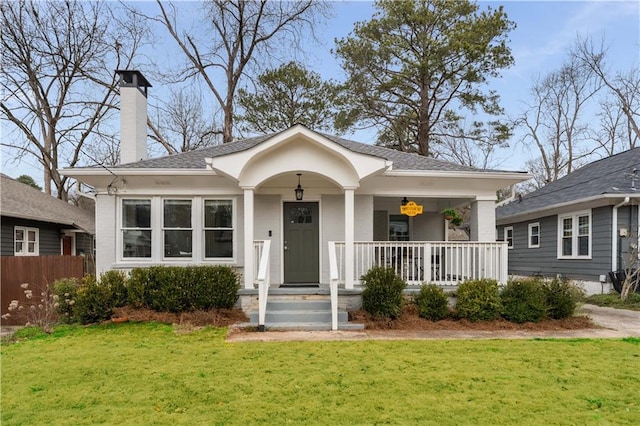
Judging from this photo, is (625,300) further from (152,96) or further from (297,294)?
(152,96)

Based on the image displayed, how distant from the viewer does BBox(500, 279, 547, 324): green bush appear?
25.8 ft

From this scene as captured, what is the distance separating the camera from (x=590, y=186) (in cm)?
1330

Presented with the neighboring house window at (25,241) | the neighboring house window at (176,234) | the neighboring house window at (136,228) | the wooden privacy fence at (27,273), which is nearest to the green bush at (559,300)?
the neighboring house window at (176,234)

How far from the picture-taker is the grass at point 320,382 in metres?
3.77

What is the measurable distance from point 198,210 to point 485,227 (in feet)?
22.5

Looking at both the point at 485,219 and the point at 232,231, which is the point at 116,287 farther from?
the point at 485,219

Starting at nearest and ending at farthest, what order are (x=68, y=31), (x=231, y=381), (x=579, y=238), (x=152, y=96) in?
(x=231, y=381) → (x=579, y=238) → (x=68, y=31) → (x=152, y=96)

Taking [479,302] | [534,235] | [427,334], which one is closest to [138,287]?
[427,334]

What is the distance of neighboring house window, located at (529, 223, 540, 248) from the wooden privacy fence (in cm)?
1546

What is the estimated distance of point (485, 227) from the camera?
386 inches

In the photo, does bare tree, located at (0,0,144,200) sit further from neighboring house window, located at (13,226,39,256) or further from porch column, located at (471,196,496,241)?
porch column, located at (471,196,496,241)

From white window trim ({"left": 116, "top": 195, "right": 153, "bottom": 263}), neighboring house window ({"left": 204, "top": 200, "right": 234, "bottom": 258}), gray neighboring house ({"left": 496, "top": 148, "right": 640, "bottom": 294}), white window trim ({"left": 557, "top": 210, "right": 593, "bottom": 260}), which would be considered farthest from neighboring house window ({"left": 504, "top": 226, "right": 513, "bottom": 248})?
white window trim ({"left": 116, "top": 195, "right": 153, "bottom": 263})

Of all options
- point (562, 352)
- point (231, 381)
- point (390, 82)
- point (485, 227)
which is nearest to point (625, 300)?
point (485, 227)

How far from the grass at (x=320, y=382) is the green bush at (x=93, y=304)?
123 cm
